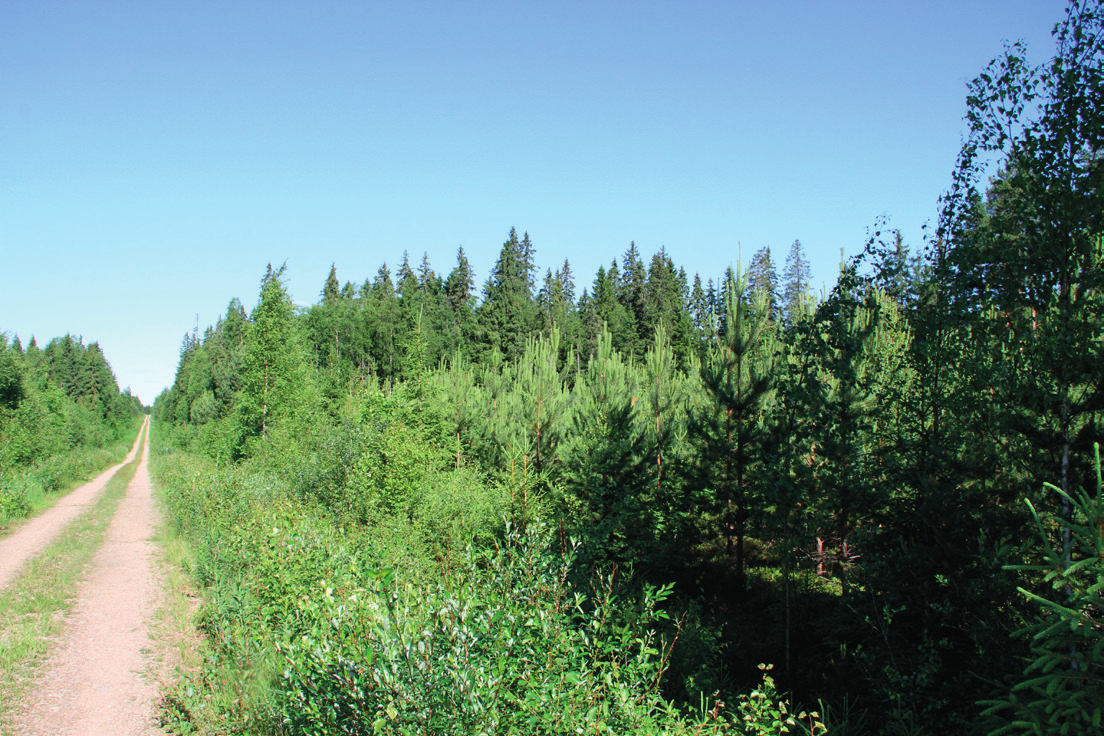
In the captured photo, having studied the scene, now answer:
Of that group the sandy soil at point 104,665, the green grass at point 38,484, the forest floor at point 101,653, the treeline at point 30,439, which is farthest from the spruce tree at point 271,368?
the sandy soil at point 104,665

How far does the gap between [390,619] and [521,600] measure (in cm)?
126

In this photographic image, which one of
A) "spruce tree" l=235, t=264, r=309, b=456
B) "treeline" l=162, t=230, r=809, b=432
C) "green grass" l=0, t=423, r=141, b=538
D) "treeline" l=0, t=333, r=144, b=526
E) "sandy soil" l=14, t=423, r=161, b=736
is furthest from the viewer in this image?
"treeline" l=162, t=230, r=809, b=432

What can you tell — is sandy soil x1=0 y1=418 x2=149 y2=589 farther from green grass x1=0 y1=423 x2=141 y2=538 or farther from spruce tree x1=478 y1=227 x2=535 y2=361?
spruce tree x1=478 y1=227 x2=535 y2=361

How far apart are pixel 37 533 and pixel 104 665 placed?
11888 millimetres

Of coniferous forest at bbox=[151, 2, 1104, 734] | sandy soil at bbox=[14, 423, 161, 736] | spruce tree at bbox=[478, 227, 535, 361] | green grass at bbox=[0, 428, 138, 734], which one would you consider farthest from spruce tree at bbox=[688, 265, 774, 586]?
spruce tree at bbox=[478, 227, 535, 361]

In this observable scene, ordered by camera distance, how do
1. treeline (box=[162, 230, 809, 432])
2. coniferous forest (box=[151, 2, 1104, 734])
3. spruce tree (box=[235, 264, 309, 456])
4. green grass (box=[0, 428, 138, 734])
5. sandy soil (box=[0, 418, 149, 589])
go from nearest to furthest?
coniferous forest (box=[151, 2, 1104, 734]), green grass (box=[0, 428, 138, 734]), sandy soil (box=[0, 418, 149, 589]), spruce tree (box=[235, 264, 309, 456]), treeline (box=[162, 230, 809, 432])

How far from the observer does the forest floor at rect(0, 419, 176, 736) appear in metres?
7.29

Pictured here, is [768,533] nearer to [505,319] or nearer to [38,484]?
[38,484]

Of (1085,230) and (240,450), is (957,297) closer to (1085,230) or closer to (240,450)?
(1085,230)

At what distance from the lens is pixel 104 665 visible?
344 inches

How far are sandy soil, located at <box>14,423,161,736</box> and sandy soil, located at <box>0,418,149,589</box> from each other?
1622 millimetres

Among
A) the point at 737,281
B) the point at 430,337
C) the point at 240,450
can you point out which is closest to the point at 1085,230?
the point at 737,281

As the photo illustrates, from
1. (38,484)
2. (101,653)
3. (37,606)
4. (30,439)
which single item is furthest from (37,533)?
(30,439)

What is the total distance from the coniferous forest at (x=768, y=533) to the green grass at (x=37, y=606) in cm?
229
